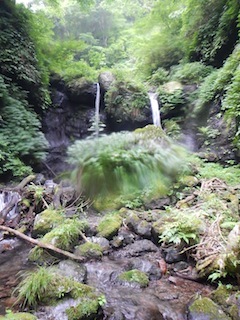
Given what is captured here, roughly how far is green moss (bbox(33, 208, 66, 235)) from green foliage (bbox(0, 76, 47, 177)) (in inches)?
101

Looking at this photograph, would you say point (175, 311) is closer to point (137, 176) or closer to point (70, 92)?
point (137, 176)

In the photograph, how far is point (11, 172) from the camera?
6938mm

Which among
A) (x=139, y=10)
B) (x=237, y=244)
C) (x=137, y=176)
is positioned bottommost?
(x=237, y=244)

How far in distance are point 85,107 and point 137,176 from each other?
9.92 meters

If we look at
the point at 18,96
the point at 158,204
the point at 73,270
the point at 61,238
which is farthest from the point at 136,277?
the point at 18,96

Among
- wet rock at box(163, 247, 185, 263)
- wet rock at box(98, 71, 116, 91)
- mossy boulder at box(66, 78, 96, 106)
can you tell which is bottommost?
wet rock at box(163, 247, 185, 263)

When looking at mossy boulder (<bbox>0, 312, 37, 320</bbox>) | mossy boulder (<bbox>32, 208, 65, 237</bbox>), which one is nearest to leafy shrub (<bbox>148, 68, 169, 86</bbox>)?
mossy boulder (<bbox>32, 208, 65, 237</bbox>)

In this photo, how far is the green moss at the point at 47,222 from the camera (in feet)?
14.8

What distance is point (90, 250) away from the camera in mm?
3945

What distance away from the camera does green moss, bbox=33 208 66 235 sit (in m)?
4.52

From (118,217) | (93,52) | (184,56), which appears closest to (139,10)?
(93,52)

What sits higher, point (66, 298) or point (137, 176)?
point (137, 176)

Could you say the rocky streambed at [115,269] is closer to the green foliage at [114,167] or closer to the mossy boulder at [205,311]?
the mossy boulder at [205,311]

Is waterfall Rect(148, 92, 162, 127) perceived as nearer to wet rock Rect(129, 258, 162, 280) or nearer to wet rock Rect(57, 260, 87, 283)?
wet rock Rect(129, 258, 162, 280)
